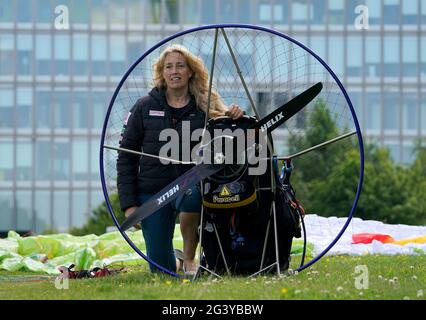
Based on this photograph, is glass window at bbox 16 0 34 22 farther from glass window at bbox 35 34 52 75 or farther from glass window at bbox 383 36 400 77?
glass window at bbox 383 36 400 77

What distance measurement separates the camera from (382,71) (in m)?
67.2

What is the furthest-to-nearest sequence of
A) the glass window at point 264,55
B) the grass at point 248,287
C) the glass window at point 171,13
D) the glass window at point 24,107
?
the glass window at point 171,13 < the glass window at point 24,107 < the glass window at point 264,55 < the grass at point 248,287

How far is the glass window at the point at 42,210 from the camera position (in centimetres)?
6750

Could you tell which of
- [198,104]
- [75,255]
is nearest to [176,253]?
[198,104]

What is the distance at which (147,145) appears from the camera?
12.7 metres

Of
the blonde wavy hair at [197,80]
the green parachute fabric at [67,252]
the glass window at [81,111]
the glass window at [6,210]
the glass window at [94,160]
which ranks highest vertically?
the blonde wavy hair at [197,80]

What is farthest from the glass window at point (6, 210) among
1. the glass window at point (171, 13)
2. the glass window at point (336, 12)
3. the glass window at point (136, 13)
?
the glass window at point (336, 12)

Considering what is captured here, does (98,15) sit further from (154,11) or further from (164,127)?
(164,127)

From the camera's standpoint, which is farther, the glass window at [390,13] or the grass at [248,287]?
the glass window at [390,13]

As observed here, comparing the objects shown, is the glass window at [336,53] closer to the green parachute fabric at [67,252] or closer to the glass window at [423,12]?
the glass window at [423,12]

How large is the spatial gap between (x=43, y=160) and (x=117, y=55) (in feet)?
22.8

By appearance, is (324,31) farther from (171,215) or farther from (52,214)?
(171,215)

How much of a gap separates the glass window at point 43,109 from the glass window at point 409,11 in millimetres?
19431

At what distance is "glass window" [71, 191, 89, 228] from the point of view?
6725 centimetres
